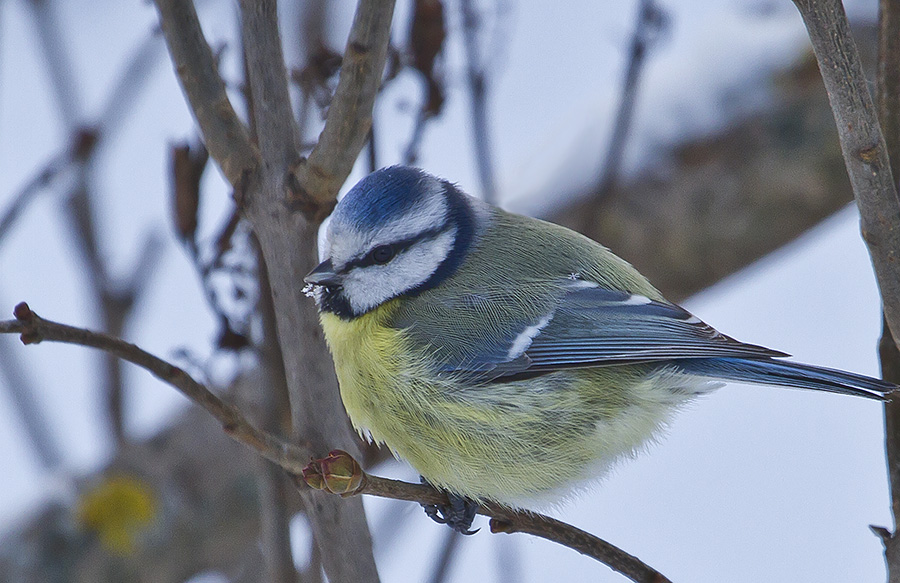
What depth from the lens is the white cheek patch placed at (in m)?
1.55

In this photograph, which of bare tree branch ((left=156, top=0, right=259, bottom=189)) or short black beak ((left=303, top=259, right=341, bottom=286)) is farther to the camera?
short black beak ((left=303, top=259, right=341, bottom=286))

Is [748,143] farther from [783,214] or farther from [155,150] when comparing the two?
[155,150]

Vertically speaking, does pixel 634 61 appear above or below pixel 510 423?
above

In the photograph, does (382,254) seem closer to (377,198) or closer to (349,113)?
(377,198)

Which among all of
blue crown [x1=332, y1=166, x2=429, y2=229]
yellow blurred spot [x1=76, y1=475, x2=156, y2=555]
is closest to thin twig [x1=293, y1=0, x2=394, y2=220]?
blue crown [x1=332, y1=166, x2=429, y2=229]

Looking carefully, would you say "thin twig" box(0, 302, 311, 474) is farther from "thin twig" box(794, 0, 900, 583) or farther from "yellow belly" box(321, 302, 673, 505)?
"thin twig" box(794, 0, 900, 583)

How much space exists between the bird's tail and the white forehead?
511mm

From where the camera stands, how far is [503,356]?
56.2 inches

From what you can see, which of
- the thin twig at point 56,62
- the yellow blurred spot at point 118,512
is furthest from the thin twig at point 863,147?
the thin twig at point 56,62

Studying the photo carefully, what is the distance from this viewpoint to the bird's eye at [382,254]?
1.54 m

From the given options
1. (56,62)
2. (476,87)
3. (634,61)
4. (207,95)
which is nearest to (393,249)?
(476,87)

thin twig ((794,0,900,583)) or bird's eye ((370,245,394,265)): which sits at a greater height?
bird's eye ((370,245,394,265))

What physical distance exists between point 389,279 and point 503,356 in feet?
0.88

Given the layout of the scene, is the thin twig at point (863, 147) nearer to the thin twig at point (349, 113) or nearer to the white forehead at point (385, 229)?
the thin twig at point (349, 113)
